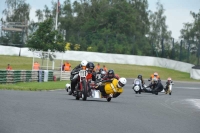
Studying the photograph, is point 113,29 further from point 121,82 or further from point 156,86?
point 121,82

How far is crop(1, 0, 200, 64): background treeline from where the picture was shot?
65625 mm

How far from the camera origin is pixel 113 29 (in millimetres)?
95312

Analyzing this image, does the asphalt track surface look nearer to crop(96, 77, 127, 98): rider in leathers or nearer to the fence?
crop(96, 77, 127, 98): rider in leathers

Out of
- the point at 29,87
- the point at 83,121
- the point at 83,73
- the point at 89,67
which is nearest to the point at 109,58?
the point at 29,87

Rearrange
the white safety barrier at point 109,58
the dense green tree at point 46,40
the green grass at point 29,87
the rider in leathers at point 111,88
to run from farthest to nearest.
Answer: the white safety barrier at point 109,58, the dense green tree at point 46,40, the green grass at point 29,87, the rider in leathers at point 111,88

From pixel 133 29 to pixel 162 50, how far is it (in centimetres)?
3005

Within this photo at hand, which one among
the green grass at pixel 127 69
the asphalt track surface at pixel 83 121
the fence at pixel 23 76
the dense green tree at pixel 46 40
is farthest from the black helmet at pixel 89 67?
the green grass at pixel 127 69

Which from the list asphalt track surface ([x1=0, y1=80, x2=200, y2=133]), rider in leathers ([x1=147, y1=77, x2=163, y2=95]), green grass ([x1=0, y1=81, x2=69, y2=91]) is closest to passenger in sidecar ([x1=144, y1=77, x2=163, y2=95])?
rider in leathers ([x1=147, y1=77, x2=163, y2=95])

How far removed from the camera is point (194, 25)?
4532 inches

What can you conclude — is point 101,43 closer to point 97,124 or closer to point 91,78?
point 91,78

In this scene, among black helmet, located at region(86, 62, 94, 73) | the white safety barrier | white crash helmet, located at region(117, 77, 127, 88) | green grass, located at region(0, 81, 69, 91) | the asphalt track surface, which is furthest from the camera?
the white safety barrier

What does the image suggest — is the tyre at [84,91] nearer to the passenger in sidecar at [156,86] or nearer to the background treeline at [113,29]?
the passenger in sidecar at [156,86]

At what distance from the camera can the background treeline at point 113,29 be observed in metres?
65.6

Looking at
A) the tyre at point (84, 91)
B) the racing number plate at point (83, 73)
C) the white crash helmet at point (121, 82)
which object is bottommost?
Answer: the tyre at point (84, 91)
